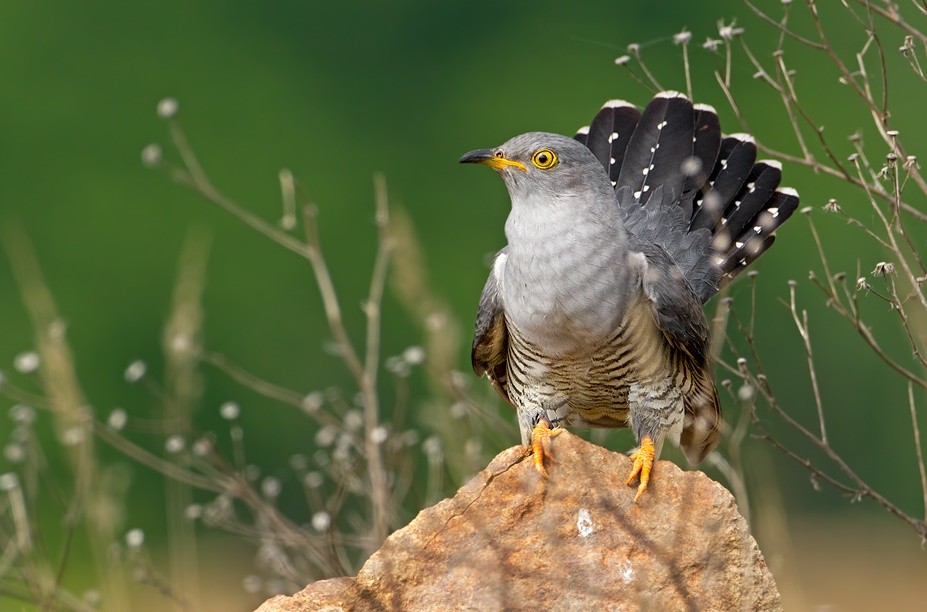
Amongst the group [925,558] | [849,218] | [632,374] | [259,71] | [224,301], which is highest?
[849,218]

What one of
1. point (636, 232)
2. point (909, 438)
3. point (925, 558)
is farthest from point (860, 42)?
point (636, 232)

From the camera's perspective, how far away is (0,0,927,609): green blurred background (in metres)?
13.3

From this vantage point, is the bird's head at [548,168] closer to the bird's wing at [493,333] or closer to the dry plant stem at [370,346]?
the bird's wing at [493,333]

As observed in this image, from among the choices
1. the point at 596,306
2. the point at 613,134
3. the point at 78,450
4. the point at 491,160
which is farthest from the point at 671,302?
the point at 78,450

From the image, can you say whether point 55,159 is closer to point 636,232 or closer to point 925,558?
point 925,558

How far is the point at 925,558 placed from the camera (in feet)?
40.7

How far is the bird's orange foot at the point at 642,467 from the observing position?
3852mm

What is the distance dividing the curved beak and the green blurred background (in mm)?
7553

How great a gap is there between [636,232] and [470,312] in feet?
28.5

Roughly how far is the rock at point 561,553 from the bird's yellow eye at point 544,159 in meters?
0.90

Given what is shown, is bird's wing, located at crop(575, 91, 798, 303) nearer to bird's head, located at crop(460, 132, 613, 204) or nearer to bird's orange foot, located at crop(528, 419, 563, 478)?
bird's head, located at crop(460, 132, 613, 204)

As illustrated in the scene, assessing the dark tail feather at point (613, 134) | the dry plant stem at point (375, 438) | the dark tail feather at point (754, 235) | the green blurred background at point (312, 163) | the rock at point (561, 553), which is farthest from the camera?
the green blurred background at point (312, 163)

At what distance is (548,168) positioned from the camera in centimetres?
426

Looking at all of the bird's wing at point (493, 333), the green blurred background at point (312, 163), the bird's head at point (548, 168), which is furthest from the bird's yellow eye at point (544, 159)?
the green blurred background at point (312, 163)
